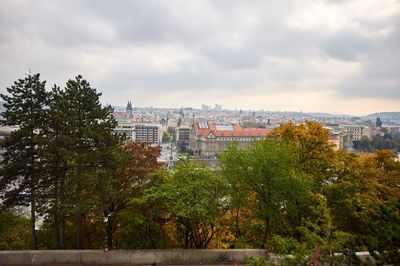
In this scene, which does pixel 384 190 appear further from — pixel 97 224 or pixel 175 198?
pixel 97 224

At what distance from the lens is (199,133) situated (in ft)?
389

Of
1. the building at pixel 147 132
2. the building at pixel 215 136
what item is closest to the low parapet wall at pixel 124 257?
the building at pixel 215 136

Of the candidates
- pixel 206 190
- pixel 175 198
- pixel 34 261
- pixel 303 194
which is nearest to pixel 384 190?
pixel 303 194

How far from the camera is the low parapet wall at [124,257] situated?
11.1 metres

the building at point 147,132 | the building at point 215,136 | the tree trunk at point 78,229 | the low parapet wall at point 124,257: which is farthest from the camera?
the building at point 147,132

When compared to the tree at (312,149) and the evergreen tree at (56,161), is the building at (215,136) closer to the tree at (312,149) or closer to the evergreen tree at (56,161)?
the tree at (312,149)

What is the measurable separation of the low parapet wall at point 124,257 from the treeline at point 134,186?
98 centimetres

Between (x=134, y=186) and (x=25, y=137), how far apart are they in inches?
181

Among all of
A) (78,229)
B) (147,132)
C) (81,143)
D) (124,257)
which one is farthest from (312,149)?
(147,132)

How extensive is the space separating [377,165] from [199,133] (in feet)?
327

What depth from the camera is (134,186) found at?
43.0 ft

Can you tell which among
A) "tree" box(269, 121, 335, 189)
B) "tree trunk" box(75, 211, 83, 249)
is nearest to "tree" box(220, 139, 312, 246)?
"tree" box(269, 121, 335, 189)

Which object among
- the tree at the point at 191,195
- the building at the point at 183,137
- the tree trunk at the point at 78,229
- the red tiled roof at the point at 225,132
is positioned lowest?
the building at the point at 183,137

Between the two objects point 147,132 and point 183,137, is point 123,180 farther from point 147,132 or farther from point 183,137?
point 183,137
